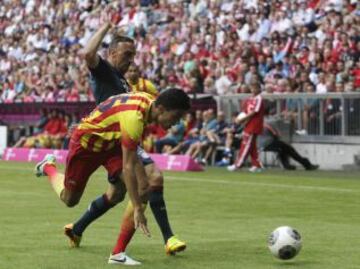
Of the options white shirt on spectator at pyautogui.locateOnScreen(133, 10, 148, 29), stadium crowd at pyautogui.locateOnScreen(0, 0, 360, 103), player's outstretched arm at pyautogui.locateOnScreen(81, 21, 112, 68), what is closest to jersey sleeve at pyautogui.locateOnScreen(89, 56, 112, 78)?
player's outstretched arm at pyautogui.locateOnScreen(81, 21, 112, 68)

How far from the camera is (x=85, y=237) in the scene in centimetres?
1230

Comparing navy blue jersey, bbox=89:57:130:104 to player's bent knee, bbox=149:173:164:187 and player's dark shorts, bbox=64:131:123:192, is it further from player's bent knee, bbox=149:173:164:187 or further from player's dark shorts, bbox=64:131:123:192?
player's bent knee, bbox=149:173:164:187

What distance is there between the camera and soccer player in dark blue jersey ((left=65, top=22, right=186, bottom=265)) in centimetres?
1029

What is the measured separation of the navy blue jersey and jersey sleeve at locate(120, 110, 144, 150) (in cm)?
161

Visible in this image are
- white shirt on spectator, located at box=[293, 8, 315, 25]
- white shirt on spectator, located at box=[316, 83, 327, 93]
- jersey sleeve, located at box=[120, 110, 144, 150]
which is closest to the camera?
jersey sleeve, located at box=[120, 110, 144, 150]

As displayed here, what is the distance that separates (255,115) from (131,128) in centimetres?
1625

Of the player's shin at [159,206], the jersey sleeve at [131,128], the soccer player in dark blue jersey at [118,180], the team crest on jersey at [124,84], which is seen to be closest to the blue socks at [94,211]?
the soccer player in dark blue jersey at [118,180]

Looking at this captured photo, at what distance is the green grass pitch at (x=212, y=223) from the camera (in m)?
10.5

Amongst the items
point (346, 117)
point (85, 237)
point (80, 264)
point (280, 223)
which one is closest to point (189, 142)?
point (346, 117)

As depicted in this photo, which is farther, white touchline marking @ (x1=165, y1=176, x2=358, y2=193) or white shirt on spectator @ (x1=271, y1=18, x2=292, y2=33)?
white shirt on spectator @ (x1=271, y1=18, x2=292, y2=33)

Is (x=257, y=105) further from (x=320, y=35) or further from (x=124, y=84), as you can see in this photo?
(x=124, y=84)

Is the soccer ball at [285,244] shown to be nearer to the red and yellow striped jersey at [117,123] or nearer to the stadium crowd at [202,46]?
the red and yellow striped jersey at [117,123]

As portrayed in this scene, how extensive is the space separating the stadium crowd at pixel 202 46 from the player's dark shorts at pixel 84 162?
1077 centimetres

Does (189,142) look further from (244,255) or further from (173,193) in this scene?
(244,255)
